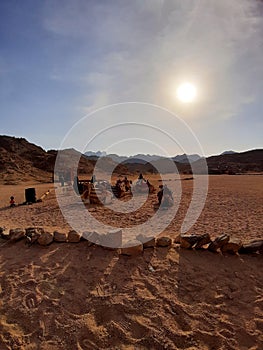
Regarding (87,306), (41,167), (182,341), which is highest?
(41,167)

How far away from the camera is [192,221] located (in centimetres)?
862

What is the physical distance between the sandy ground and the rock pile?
0.51 ft

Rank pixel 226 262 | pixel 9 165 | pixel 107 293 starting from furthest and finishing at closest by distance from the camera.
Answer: pixel 9 165 < pixel 226 262 < pixel 107 293

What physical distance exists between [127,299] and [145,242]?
1.60m

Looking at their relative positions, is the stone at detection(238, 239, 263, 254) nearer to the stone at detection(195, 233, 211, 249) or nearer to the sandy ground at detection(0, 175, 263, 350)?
the sandy ground at detection(0, 175, 263, 350)

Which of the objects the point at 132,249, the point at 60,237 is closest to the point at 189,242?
the point at 132,249

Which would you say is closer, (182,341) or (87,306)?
(182,341)

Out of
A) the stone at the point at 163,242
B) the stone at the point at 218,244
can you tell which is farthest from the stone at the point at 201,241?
the stone at the point at 163,242

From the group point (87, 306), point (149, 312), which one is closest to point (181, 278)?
point (149, 312)

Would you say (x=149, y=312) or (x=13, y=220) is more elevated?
(x=13, y=220)

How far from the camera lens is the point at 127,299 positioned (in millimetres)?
4387

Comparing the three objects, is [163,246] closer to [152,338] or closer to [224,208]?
[152,338]

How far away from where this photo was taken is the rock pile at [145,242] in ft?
18.6

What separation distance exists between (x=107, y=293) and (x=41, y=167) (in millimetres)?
42914
